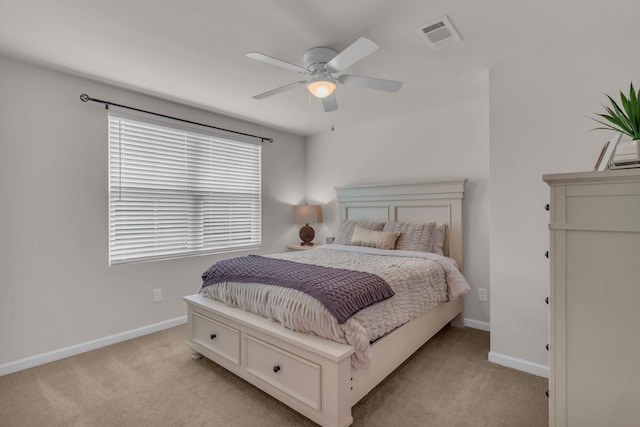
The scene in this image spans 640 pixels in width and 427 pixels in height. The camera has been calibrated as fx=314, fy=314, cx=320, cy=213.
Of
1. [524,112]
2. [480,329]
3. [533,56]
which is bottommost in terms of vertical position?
[480,329]

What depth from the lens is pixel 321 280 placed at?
6.34 ft

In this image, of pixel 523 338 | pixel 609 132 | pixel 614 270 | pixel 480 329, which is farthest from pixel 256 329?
pixel 609 132

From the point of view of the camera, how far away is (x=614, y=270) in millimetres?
1122

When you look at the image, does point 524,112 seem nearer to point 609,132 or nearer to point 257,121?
point 609,132

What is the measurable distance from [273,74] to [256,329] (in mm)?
1982

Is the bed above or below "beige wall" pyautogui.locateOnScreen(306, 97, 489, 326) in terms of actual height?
below

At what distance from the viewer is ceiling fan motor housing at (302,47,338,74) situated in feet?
6.98

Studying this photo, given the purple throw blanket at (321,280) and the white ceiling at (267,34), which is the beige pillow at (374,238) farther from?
the white ceiling at (267,34)

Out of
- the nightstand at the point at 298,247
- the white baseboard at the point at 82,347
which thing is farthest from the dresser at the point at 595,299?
the white baseboard at the point at 82,347

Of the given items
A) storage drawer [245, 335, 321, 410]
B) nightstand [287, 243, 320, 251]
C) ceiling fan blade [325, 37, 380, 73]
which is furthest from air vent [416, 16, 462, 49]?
nightstand [287, 243, 320, 251]

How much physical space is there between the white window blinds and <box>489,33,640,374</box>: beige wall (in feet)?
9.32

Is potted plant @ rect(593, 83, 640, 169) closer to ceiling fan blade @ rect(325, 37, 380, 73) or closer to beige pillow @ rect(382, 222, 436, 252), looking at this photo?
ceiling fan blade @ rect(325, 37, 380, 73)

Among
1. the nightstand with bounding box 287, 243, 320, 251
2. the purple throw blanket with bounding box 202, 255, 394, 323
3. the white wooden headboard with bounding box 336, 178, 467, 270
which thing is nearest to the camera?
the purple throw blanket with bounding box 202, 255, 394, 323

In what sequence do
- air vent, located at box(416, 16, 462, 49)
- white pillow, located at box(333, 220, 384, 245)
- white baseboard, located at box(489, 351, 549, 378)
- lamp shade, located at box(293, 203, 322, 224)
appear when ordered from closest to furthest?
air vent, located at box(416, 16, 462, 49), white baseboard, located at box(489, 351, 549, 378), white pillow, located at box(333, 220, 384, 245), lamp shade, located at box(293, 203, 322, 224)
